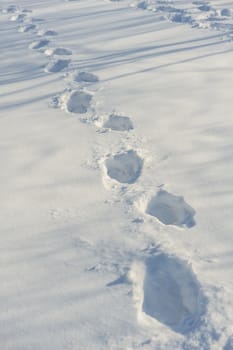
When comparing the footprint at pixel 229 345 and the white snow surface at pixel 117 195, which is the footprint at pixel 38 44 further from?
the footprint at pixel 229 345

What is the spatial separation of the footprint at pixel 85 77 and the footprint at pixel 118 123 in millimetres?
696

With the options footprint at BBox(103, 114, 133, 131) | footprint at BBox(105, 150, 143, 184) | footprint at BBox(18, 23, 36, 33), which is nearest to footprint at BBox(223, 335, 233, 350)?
footprint at BBox(105, 150, 143, 184)

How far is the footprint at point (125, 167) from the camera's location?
8.34 ft

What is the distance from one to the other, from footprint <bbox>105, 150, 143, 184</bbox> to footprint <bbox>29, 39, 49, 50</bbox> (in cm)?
236

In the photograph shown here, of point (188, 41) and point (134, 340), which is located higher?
point (188, 41)

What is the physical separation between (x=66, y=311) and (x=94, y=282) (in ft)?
0.59

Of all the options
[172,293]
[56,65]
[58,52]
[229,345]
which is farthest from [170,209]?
[58,52]

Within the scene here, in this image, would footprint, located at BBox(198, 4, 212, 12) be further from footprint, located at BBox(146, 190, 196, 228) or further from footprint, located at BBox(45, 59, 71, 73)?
footprint, located at BBox(146, 190, 196, 228)

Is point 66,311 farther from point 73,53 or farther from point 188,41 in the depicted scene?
point 188,41

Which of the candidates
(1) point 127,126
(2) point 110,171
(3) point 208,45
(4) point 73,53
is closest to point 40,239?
(2) point 110,171

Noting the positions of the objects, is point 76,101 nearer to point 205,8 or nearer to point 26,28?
point 26,28

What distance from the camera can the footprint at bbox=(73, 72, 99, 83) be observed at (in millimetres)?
3764

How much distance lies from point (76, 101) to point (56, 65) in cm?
83

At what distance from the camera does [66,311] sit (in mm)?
1756
